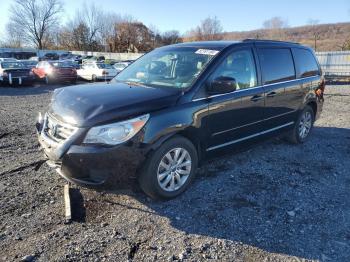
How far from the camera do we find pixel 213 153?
4.49 meters

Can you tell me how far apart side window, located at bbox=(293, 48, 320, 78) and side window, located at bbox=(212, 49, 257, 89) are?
1528mm

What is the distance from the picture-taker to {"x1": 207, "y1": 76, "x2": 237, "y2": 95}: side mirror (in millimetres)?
4145

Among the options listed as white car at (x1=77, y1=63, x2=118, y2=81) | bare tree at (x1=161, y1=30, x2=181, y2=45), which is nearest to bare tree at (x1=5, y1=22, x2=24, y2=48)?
bare tree at (x1=161, y1=30, x2=181, y2=45)

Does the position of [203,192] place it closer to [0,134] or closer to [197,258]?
[197,258]

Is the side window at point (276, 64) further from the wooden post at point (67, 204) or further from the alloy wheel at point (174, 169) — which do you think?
the wooden post at point (67, 204)

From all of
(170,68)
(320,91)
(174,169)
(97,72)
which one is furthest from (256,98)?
(97,72)

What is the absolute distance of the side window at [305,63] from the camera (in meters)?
6.07

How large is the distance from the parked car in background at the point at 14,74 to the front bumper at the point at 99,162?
58.7 feet

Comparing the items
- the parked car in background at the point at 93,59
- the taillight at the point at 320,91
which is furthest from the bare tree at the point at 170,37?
the taillight at the point at 320,91

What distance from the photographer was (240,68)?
4758mm

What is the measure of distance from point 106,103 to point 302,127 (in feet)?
14.0

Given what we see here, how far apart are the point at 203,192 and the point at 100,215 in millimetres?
1323

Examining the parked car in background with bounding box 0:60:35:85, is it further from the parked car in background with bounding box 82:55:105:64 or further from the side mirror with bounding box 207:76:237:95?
the side mirror with bounding box 207:76:237:95

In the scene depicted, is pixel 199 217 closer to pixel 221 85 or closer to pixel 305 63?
pixel 221 85
